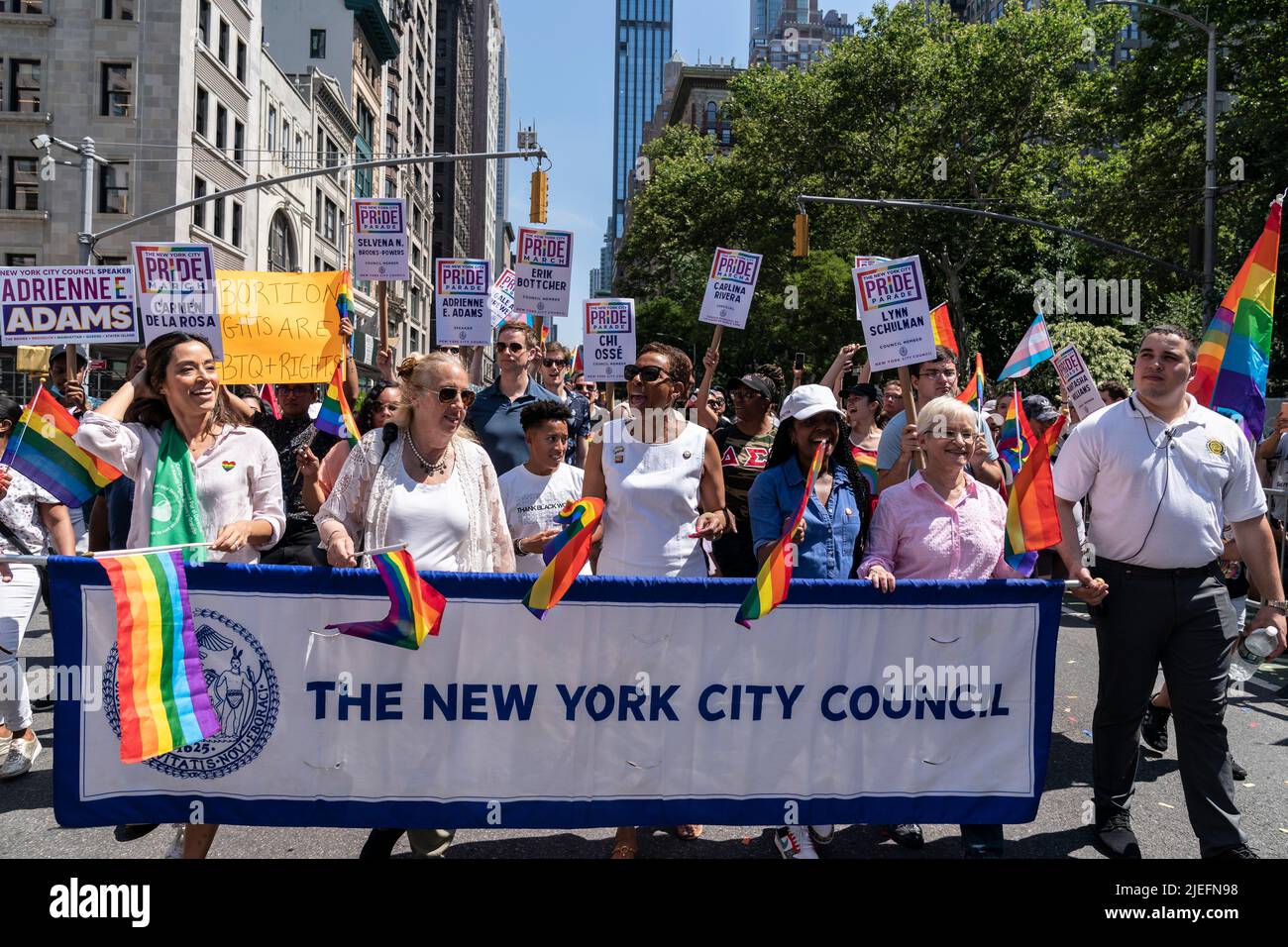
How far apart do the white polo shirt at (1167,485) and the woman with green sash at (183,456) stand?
127 inches

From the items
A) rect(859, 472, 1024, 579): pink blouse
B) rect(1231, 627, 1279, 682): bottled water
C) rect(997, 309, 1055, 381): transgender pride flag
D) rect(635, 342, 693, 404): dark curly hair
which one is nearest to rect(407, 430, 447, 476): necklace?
rect(635, 342, 693, 404): dark curly hair

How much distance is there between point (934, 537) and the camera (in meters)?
4.36

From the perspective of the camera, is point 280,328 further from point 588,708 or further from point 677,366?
point 588,708

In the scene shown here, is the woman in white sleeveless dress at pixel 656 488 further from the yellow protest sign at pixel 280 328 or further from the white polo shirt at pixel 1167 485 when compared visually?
the yellow protest sign at pixel 280 328

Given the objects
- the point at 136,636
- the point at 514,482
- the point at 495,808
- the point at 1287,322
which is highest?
the point at 1287,322

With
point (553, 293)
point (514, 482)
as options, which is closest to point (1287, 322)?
point (553, 293)

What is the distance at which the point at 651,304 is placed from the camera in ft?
182

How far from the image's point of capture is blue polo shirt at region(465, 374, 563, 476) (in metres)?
6.05

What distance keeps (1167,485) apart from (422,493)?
2.84 m

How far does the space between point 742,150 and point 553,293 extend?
31.1 metres

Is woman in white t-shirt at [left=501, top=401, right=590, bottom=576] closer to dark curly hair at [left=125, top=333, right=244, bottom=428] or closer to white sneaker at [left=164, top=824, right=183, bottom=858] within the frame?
dark curly hair at [left=125, top=333, right=244, bottom=428]

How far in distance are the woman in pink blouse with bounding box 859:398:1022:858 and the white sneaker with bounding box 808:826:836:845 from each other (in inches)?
20.3

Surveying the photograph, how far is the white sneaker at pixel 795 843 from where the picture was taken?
4359 millimetres

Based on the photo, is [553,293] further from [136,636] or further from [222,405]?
[136,636]
